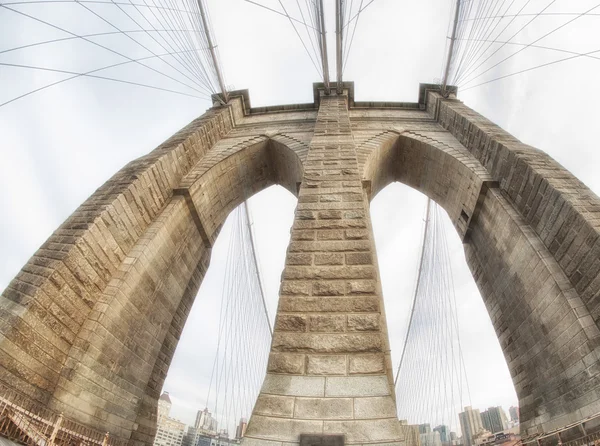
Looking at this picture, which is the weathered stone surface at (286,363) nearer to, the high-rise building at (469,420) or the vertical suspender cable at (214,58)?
the vertical suspender cable at (214,58)

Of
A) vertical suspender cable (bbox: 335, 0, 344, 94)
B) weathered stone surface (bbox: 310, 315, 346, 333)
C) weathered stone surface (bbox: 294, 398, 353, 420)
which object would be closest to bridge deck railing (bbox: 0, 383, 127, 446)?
weathered stone surface (bbox: 294, 398, 353, 420)

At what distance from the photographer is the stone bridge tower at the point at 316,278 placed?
2.44 meters

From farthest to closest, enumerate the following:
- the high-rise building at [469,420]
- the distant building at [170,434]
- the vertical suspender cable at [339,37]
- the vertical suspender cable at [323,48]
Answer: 1. the distant building at [170,434]
2. the high-rise building at [469,420]
3. the vertical suspender cable at [323,48]
4. the vertical suspender cable at [339,37]

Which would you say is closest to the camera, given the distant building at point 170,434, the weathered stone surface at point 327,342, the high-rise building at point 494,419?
the weathered stone surface at point 327,342

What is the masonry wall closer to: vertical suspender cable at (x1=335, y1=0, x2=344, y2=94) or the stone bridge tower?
the stone bridge tower

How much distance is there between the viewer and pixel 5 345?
145 inches

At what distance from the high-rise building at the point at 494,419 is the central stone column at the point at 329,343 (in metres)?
65.1

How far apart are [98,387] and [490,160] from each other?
→ 838cm

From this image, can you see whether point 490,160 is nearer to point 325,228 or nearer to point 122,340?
point 325,228

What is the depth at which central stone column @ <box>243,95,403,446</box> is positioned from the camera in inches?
81.3

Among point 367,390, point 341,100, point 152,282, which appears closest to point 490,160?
point 341,100

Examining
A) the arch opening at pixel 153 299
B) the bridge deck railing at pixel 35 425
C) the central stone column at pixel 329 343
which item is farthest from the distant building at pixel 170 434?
the central stone column at pixel 329 343

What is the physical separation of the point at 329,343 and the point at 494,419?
69.9 metres

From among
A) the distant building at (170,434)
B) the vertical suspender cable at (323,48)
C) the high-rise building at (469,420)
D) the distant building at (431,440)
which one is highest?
the vertical suspender cable at (323,48)
